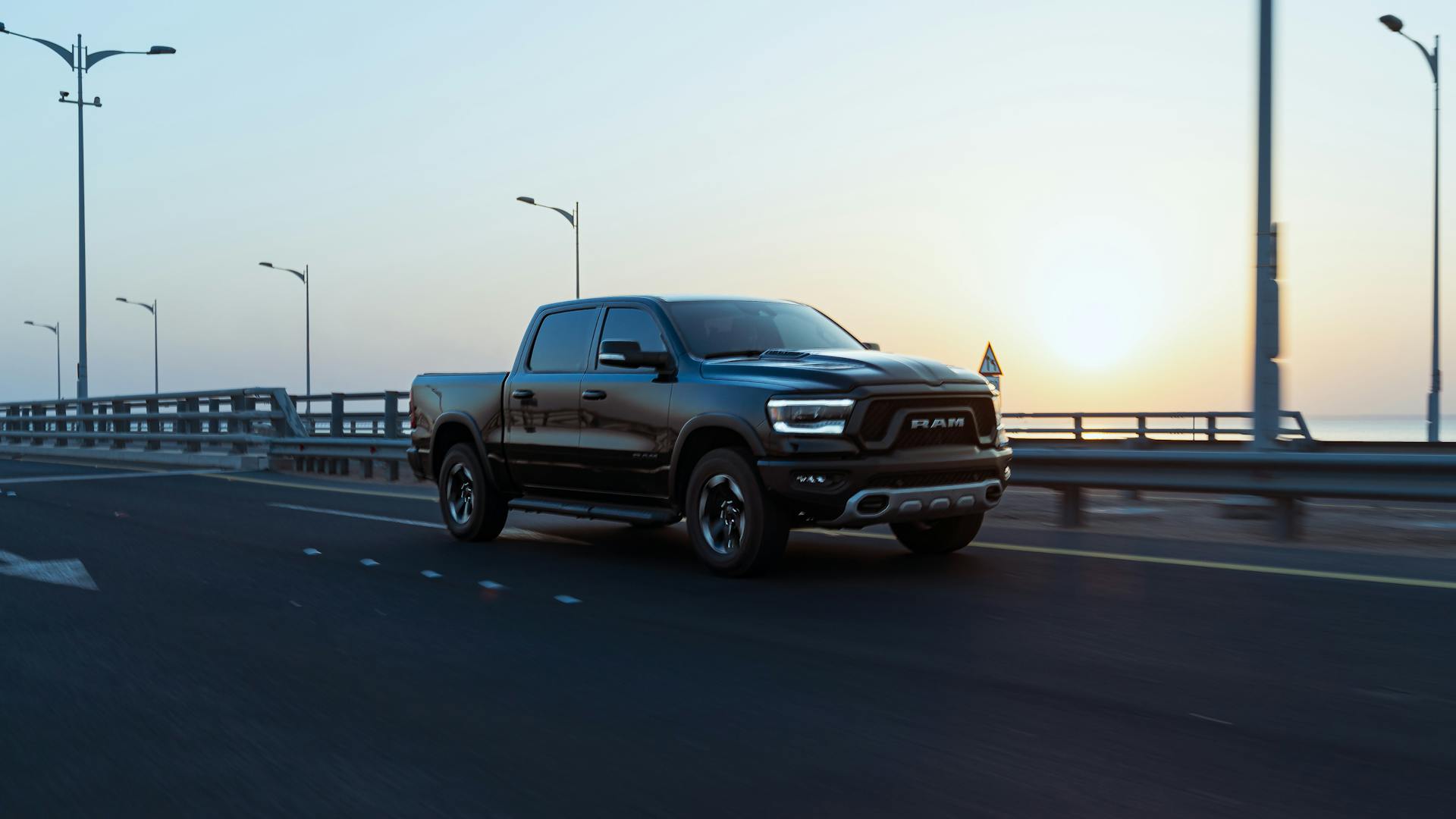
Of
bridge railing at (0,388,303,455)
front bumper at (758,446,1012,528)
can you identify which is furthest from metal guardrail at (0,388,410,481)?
front bumper at (758,446,1012,528)

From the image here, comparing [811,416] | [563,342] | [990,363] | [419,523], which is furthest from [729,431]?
[990,363]

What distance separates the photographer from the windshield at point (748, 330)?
891 centimetres

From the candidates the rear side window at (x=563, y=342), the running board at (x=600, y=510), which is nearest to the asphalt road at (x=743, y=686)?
the running board at (x=600, y=510)

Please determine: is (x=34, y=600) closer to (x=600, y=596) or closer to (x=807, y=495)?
(x=600, y=596)

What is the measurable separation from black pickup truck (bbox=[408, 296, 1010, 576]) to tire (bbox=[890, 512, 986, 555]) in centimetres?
1

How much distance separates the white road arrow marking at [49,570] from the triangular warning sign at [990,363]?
15.7 meters

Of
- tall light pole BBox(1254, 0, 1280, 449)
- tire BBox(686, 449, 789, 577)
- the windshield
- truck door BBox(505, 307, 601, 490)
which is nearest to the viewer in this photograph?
tire BBox(686, 449, 789, 577)

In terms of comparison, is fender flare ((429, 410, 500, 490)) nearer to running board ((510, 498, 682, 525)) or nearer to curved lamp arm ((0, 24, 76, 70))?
running board ((510, 498, 682, 525))

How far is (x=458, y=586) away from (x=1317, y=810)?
557 centimetres

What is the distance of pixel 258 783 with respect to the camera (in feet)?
13.3

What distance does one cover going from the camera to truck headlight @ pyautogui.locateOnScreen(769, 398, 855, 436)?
7730 millimetres

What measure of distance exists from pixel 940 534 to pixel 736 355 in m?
1.82

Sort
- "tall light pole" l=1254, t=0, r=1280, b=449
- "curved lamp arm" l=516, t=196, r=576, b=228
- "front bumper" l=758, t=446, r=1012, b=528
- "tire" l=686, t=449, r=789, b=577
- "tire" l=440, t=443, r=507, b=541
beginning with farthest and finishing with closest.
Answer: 1. "curved lamp arm" l=516, t=196, r=576, b=228
2. "tall light pole" l=1254, t=0, r=1280, b=449
3. "tire" l=440, t=443, r=507, b=541
4. "tire" l=686, t=449, r=789, b=577
5. "front bumper" l=758, t=446, r=1012, b=528

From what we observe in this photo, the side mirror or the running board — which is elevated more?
the side mirror
